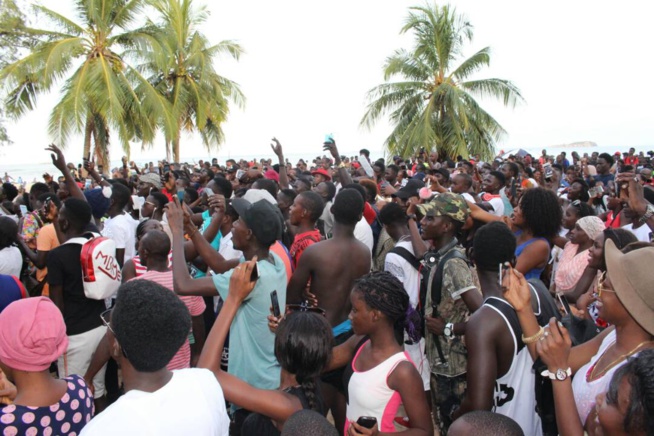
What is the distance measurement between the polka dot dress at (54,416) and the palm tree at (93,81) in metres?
15.0

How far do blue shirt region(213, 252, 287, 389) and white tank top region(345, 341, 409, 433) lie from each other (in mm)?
666

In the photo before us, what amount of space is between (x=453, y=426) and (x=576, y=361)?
0.85m

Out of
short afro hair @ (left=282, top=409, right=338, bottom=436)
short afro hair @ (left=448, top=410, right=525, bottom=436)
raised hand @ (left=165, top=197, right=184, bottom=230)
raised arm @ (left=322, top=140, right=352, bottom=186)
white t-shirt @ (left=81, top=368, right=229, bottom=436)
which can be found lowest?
short afro hair @ (left=282, top=409, right=338, bottom=436)

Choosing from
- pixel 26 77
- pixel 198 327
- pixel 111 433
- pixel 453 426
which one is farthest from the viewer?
pixel 26 77

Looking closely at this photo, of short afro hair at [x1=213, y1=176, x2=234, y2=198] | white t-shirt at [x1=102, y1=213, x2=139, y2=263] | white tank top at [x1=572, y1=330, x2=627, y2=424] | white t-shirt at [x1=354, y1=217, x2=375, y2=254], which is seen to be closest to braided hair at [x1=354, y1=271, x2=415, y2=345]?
white tank top at [x1=572, y1=330, x2=627, y2=424]

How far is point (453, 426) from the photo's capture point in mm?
2062

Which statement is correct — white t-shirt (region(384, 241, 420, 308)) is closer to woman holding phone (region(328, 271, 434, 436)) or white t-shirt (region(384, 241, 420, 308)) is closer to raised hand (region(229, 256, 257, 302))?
woman holding phone (region(328, 271, 434, 436))

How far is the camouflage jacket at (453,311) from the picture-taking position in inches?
130

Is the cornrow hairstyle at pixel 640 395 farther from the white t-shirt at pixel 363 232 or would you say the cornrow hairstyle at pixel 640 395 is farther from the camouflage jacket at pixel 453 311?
the white t-shirt at pixel 363 232

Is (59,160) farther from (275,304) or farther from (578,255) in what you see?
(578,255)

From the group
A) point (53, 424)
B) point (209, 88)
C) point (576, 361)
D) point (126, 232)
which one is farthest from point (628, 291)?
point (209, 88)

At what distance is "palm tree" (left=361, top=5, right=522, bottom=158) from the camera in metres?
19.7

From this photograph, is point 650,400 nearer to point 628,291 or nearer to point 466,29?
point 628,291

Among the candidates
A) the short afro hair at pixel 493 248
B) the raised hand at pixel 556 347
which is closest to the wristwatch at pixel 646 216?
the short afro hair at pixel 493 248
